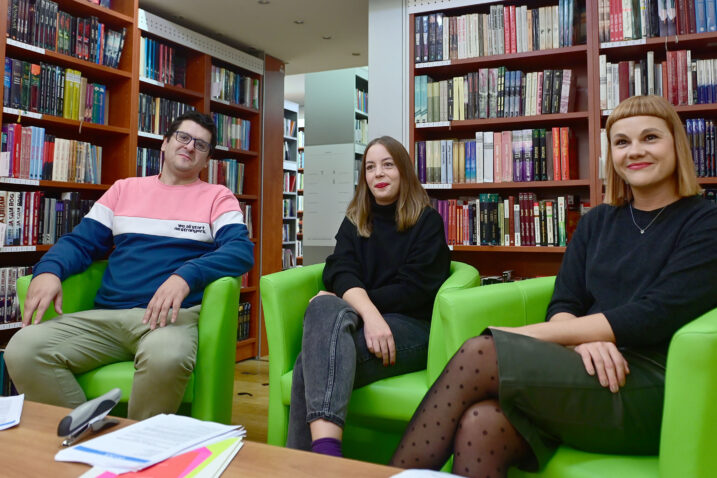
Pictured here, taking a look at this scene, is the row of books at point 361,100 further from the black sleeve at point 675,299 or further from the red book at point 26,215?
the black sleeve at point 675,299

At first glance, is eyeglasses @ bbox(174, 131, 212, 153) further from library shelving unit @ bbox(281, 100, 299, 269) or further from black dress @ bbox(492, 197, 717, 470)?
library shelving unit @ bbox(281, 100, 299, 269)

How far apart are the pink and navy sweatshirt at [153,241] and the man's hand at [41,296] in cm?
4

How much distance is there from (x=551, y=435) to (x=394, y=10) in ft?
8.28

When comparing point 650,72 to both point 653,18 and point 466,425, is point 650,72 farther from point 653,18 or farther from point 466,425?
point 466,425

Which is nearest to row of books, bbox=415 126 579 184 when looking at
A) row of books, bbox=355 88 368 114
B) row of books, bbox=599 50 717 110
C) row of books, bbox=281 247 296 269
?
row of books, bbox=599 50 717 110

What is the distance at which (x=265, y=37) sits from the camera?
3.95 meters

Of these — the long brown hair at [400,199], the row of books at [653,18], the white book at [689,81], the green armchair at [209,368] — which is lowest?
the green armchair at [209,368]

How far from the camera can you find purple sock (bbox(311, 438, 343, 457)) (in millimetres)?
1289

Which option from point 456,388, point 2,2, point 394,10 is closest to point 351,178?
point 394,10

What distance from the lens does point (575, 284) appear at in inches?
58.6

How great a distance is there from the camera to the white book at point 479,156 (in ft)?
9.21

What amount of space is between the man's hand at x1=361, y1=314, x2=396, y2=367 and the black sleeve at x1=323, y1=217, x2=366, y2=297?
0.74 ft

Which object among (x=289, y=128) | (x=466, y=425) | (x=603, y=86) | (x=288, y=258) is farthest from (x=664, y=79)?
(x=289, y=128)

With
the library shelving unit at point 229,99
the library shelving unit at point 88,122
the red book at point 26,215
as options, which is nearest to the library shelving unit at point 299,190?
the library shelving unit at point 229,99
